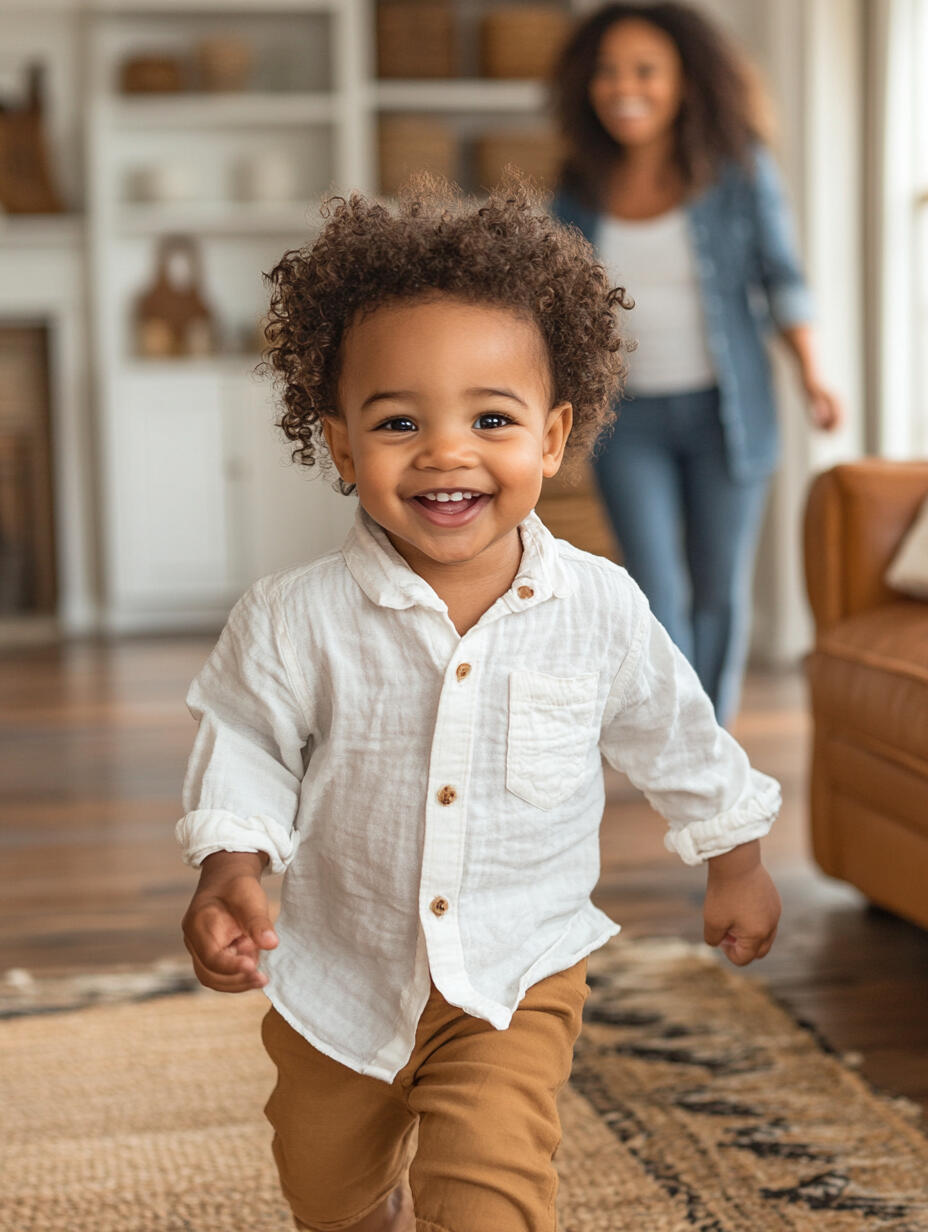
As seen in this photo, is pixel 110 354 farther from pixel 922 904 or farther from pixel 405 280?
pixel 405 280

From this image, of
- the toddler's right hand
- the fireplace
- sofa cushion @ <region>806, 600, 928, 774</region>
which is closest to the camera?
the toddler's right hand

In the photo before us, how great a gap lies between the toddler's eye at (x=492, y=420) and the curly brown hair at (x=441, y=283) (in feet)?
0.23

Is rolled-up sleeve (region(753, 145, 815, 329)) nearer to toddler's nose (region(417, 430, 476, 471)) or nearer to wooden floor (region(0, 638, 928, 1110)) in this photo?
wooden floor (region(0, 638, 928, 1110))

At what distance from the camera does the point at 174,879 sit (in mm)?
2396

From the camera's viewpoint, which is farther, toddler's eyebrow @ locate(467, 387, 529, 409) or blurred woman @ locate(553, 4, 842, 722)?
blurred woman @ locate(553, 4, 842, 722)

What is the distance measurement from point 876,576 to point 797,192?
2678 mm

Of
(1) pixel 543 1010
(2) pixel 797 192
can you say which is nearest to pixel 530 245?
(1) pixel 543 1010

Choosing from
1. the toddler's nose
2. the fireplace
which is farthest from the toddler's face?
the fireplace

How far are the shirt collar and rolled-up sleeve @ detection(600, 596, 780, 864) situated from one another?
0.27 ft

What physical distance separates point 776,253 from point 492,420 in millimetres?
1761

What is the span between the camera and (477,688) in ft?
3.30

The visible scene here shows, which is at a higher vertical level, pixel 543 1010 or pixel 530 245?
pixel 530 245

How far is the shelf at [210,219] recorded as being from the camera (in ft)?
18.2

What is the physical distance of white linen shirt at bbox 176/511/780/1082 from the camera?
101 cm
